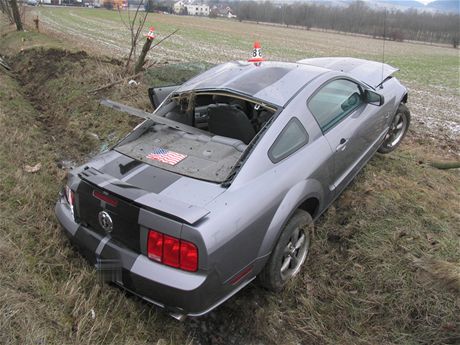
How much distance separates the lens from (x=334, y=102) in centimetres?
377

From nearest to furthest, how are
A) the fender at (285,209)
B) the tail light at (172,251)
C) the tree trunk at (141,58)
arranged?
the tail light at (172,251) → the fender at (285,209) → the tree trunk at (141,58)

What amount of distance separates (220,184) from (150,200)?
49cm

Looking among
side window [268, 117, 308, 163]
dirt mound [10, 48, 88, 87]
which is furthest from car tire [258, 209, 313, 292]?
dirt mound [10, 48, 88, 87]

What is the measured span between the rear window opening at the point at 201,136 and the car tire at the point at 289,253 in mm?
665

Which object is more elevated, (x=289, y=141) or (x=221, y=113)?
(x=221, y=113)

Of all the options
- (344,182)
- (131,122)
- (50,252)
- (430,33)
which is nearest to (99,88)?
(131,122)

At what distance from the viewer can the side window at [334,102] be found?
3465mm

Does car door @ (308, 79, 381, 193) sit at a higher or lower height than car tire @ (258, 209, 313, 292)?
higher

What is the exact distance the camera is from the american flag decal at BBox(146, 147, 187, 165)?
299 centimetres

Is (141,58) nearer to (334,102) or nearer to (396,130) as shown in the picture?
(396,130)

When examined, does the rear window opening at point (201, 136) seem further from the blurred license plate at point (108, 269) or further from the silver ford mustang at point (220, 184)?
the blurred license plate at point (108, 269)

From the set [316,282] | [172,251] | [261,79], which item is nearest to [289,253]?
[316,282]

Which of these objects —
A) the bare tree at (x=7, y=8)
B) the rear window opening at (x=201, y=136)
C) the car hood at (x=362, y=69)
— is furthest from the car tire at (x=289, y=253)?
the bare tree at (x=7, y=8)

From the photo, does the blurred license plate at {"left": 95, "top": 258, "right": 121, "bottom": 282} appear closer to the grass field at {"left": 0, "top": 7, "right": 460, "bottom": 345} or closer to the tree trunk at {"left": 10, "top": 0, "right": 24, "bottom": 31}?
the grass field at {"left": 0, "top": 7, "right": 460, "bottom": 345}
